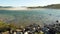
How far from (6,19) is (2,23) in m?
0.12

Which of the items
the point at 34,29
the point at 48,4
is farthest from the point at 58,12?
the point at 34,29

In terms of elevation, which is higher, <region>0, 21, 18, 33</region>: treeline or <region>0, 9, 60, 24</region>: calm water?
<region>0, 9, 60, 24</region>: calm water

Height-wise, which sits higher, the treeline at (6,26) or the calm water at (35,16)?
the calm water at (35,16)

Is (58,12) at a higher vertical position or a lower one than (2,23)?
higher

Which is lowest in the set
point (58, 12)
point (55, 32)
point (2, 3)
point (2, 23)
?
point (55, 32)

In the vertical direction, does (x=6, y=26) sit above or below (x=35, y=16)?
below

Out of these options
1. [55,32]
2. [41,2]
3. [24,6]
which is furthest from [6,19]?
[55,32]

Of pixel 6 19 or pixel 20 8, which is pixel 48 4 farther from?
pixel 6 19

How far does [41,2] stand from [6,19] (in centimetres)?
88

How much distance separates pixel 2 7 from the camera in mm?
2502

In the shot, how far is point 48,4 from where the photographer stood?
8.34ft

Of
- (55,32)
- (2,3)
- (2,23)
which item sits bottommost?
(55,32)

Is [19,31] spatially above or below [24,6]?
below

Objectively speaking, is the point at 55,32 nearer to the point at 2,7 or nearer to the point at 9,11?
the point at 9,11
